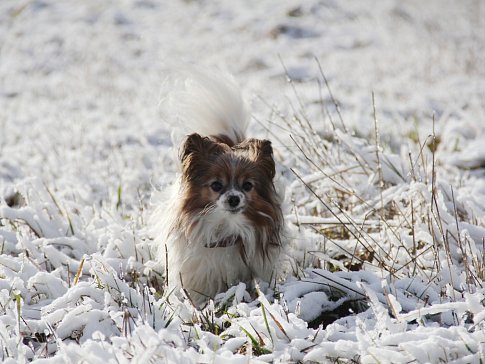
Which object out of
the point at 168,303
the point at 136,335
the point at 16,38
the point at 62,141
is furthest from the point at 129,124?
the point at 16,38

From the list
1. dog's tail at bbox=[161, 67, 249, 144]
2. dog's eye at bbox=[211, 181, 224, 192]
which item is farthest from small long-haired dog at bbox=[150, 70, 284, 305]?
dog's tail at bbox=[161, 67, 249, 144]

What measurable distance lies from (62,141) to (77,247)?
13.6 feet

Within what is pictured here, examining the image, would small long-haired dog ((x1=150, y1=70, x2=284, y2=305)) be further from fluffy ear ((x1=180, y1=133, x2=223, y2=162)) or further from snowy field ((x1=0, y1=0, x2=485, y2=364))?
snowy field ((x1=0, y1=0, x2=485, y2=364))

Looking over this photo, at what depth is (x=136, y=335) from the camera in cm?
220

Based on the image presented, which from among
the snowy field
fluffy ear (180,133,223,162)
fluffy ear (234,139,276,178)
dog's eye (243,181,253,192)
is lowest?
the snowy field

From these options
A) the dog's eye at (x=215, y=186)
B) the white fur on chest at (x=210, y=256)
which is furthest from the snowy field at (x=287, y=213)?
the dog's eye at (x=215, y=186)

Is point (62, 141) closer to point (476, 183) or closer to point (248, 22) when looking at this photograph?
point (476, 183)

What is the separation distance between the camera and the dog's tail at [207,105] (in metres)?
4.00

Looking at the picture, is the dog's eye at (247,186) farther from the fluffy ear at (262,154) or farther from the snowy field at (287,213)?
the snowy field at (287,213)

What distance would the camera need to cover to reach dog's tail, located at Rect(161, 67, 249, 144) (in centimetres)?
400

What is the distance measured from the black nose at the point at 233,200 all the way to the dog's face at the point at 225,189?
6 cm

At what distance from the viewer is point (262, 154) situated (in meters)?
3.50

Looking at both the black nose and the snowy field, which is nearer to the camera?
the snowy field

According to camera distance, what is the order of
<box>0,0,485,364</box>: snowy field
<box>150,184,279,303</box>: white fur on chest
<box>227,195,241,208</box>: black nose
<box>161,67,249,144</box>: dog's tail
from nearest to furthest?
<box>0,0,485,364</box>: snowy field < <box>227,195,241,208</box>: black nose < <box>150,184,279,303</box>: white fur on chest < <box>161,67,249,144</box>: dog's tail
